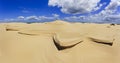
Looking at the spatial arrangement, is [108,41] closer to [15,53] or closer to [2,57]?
[15,53]

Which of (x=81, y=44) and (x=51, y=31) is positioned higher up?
(x=51, y=31)

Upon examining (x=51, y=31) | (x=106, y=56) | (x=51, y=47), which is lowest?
(x=106, y=56)

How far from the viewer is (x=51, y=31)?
3.45m

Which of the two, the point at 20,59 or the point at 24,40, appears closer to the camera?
the point at 20,59

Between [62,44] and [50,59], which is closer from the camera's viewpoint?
[50,59]

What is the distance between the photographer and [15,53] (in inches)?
105

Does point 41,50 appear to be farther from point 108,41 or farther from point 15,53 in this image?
point 108,41

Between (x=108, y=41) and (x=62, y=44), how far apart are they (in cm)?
96

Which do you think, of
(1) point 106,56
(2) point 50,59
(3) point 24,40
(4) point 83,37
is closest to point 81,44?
(4) point 83,37

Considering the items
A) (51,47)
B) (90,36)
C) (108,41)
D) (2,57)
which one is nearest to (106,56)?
(108,41)

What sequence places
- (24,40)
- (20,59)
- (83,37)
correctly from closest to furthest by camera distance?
(20,59)
(24,40)
(83,37)

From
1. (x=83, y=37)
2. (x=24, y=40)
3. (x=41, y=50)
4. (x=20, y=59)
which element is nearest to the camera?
(x=20, y=59)

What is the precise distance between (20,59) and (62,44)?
2.52 ft

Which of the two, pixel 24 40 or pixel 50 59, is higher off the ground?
pixel 24 40
